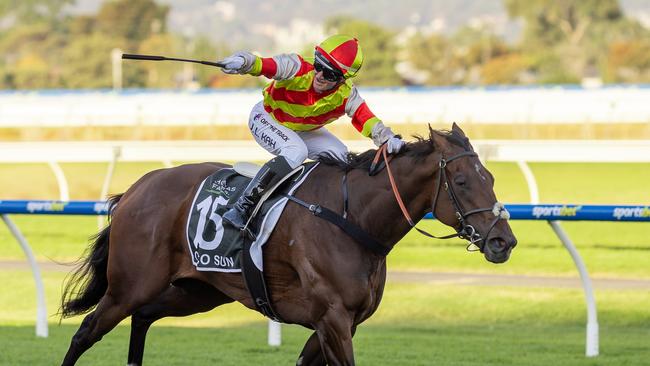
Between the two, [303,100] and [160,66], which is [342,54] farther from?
[160,66]

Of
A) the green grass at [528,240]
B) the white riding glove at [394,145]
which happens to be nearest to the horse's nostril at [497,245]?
the white riding glove at [394,145]

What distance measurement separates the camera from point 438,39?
104m

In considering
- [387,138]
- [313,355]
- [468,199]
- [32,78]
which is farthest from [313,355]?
[32,78]

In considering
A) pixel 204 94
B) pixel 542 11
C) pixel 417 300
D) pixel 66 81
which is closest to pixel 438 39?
pixel 542 11

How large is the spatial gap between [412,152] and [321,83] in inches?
22.3

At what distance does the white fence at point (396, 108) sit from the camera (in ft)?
113

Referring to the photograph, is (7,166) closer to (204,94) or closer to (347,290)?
(204,94)

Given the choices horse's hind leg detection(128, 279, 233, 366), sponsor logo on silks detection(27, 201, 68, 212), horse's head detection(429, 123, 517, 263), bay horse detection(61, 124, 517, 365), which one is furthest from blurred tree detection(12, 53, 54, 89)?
horse's head detection(429, 123, 517, 263)

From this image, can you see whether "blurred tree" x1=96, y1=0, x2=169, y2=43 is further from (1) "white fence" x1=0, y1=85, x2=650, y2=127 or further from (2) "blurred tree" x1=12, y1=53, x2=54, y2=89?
(1) "white fence" x1=0, y1=85, x2=650, y2=127

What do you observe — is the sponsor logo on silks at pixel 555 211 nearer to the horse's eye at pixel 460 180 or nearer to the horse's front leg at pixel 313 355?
the horse's front leg at pixel 313 355

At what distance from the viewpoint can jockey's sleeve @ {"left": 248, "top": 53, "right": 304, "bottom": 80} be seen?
5648mm

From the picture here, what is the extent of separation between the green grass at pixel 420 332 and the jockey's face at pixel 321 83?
2073mm

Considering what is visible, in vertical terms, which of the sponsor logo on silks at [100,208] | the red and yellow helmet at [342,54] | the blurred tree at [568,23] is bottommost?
the blurred tree at [568,23]

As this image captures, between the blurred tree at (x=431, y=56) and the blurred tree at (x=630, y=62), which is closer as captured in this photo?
the blurred tree at (x=630, y=62)
